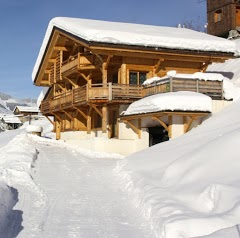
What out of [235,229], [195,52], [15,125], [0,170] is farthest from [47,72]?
[15,125]

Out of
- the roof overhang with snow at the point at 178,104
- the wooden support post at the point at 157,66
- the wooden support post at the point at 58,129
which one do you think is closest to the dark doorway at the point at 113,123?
the wooden support post at the point at 157,66

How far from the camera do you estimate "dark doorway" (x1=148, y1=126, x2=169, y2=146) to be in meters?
21.5

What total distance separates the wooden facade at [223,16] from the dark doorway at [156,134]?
2036 centimetres

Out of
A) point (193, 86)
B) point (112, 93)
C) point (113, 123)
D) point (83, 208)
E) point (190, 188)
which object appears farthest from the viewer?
point (113, 123)

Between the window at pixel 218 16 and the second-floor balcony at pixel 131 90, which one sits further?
the window at pixel 218 16

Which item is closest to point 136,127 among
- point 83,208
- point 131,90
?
point 131,90

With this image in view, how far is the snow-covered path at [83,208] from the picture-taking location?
6.63 m

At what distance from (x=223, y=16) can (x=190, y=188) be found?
3402 centimetres

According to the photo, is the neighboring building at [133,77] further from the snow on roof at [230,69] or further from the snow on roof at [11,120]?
the snow on roof at [11,120]

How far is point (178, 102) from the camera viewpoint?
17000 millimetres

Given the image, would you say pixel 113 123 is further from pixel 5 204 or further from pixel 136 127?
pixel 5 204

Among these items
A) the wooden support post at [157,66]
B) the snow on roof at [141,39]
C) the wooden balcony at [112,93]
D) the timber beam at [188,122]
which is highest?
the snow on roof at [141,39]

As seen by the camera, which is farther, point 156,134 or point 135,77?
point 135,77

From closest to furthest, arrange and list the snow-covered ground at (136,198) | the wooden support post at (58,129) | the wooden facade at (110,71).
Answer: the snow-covered ground at (136,198), the wooden facade at (110,71), the wooden support post at (58,129)
